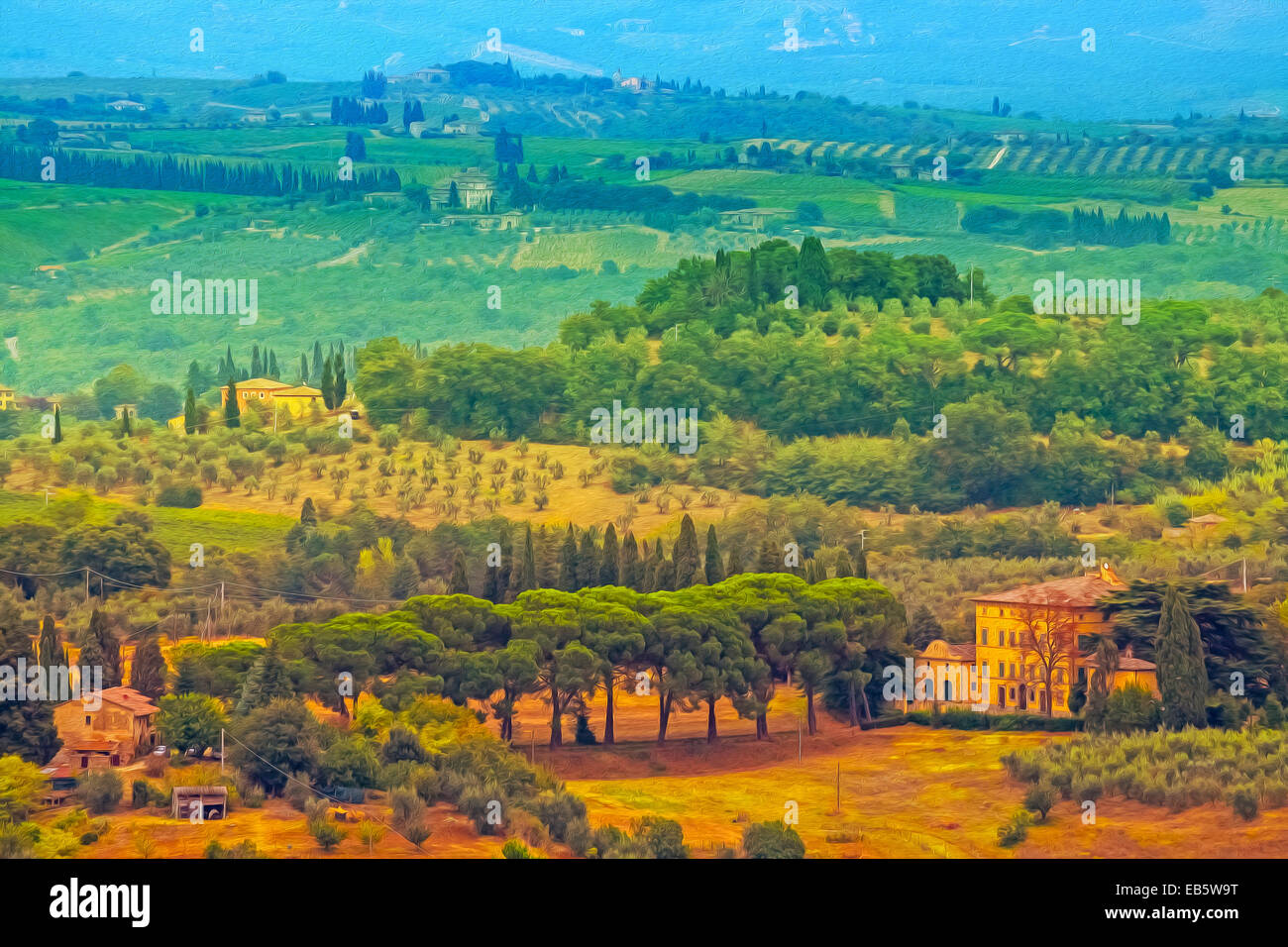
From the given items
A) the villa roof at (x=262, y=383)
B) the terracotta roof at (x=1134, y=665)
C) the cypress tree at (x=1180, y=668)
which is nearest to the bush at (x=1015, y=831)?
the cypress tree at (x=1180, y=668)

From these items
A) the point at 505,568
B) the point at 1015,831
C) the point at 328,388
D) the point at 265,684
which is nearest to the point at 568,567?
the point at 505,568

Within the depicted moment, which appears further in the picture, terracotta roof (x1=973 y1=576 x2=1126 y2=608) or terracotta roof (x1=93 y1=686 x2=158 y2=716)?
terracotta roof (x1=973 y1=576 x2=1126 y2=608)

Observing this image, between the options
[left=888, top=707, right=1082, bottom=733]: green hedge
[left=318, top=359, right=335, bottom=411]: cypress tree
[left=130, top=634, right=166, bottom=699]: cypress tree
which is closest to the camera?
[left=888, top=707, right=1082, bottom=733]: green hedge

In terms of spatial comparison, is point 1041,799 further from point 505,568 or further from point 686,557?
point 505,568

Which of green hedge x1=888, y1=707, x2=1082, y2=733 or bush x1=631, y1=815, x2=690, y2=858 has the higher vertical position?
green hedge x1=888, y1=707, x2=1082, y2=733

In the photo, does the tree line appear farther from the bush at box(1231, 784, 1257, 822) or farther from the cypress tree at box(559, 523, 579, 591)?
the bush at box(1231, 784, 1257, 822)

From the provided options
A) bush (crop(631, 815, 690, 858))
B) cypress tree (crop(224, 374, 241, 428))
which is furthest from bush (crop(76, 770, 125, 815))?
cypress tree (crop(224, 374, 241, 428))

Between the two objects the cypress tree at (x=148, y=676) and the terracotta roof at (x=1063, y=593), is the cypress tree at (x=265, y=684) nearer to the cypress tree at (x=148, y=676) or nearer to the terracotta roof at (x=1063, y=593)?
the cypress tree at (x=148, y=676)

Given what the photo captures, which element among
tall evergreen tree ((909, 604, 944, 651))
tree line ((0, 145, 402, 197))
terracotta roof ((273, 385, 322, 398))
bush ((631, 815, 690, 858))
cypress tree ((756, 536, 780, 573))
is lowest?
bush ((631, 815, 690, 858))
